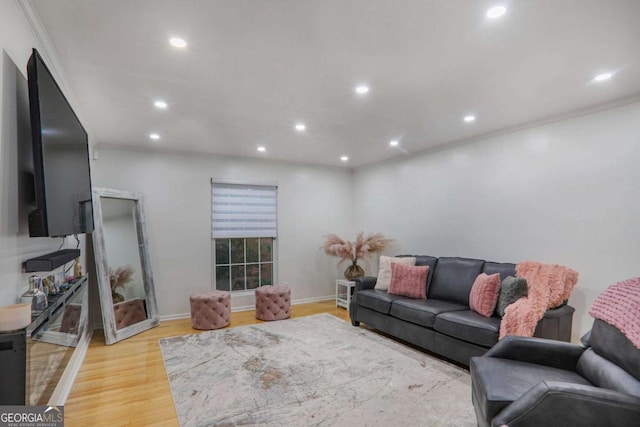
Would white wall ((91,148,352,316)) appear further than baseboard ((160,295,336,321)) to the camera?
No

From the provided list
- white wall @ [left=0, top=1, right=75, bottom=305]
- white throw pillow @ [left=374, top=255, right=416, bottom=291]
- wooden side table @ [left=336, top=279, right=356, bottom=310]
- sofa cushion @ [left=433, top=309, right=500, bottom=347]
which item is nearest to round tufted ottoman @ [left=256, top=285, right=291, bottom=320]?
wooden side table @ [left=336, top=279, right=356, bottom=310]

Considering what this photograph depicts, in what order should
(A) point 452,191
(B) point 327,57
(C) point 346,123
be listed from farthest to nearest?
(A) point 452,191 < (C) point 346,123 < (B) point 327,57

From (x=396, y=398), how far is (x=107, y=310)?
3.42m

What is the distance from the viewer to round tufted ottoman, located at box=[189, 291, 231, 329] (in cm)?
445

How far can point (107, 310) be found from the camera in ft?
12.9

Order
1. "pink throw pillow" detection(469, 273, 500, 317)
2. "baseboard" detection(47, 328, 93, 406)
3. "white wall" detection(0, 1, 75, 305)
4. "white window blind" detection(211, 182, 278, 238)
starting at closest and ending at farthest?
"white wall" detection(0, 1, 75, 305) < "baseboard" detection(47, 328, 93, 406) < "pink throw pillow" detection(469, 273, 500, 317) < "white window blind" detection(211, 182, 278, 238)

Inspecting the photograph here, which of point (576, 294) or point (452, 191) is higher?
point (452, 191)

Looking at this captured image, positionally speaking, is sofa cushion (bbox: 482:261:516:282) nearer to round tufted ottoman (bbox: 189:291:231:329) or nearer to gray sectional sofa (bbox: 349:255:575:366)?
gray sectional sofa (bbox: 349:255:575:366)

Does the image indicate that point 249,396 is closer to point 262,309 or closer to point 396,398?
point 396,398

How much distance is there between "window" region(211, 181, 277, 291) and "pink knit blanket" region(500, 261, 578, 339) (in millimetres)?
3769

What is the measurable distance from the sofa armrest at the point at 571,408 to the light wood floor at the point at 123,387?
7.31 feet

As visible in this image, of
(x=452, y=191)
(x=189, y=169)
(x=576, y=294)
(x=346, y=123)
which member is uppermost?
(x=346, y=123)

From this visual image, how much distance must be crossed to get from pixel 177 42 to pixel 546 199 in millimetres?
3753

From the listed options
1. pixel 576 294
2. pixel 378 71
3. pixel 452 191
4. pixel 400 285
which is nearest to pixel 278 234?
pixel 400 285
